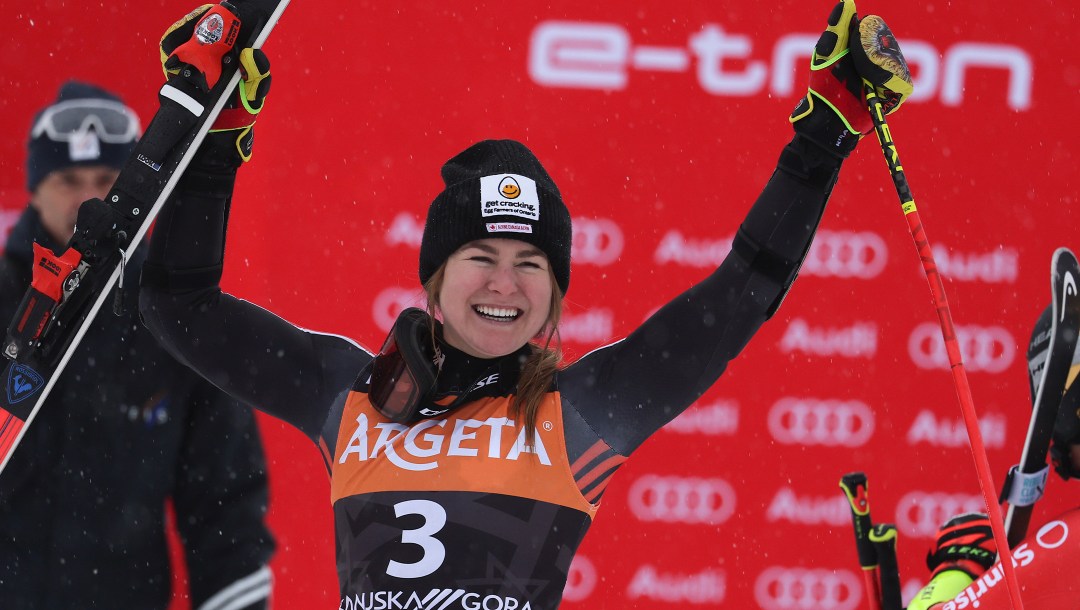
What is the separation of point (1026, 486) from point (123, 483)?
89.9 inches

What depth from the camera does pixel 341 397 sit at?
227 centimetres

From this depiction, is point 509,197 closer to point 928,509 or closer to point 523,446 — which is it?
point 523,446

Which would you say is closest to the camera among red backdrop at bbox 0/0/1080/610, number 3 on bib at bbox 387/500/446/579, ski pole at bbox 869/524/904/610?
number 3 on bib at bbox 387/500/446/579

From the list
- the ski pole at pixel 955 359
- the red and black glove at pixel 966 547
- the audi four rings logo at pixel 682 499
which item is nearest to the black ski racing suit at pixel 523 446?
the ski pole at pixel 955 359

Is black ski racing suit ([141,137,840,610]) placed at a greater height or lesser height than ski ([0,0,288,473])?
lesser

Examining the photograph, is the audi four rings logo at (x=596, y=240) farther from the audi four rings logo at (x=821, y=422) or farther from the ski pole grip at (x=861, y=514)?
the ski pole grip at (x=861, y=514)

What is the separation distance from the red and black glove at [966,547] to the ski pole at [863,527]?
0.84 ft

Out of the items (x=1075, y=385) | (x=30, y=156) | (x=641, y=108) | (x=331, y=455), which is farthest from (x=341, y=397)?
(x=641, y=108)

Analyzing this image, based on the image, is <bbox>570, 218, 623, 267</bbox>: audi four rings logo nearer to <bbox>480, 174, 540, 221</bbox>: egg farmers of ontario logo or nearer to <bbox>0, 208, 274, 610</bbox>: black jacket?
<bbox>0, 208, 274, 610</bbox>: black jacket

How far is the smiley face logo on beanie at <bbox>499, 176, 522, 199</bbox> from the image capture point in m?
2.19

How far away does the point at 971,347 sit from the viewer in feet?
14.4

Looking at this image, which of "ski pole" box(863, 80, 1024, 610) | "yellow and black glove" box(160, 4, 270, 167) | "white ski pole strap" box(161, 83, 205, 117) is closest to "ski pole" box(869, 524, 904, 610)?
"ski pole" box(863, 80, 1024, 610)

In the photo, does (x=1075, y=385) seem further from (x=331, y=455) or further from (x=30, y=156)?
(x=30, y=156)

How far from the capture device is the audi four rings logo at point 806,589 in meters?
4.48
